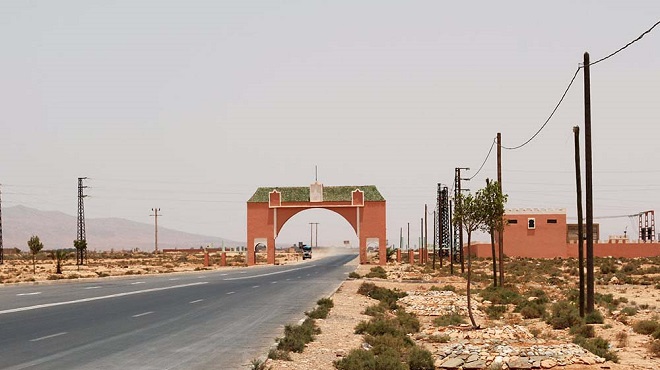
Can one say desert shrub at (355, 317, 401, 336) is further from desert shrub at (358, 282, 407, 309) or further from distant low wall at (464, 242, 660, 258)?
distant low wall at (464, 242, 660, 258)

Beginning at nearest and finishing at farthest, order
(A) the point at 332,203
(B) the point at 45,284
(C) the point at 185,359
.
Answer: (C) the point at 185,359 → (B) the point at 45,284 → (A) the point at 332,203

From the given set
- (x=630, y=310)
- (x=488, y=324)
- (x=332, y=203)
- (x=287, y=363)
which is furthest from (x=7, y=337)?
(x=332, y=203)

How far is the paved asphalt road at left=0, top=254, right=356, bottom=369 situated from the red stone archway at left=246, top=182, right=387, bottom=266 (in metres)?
55.3

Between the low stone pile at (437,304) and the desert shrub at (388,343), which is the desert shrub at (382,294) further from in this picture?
the desert shrub at (388,343)

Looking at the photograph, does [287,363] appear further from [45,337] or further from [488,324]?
[488,324]

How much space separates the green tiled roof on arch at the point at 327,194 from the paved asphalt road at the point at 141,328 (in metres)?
56.3

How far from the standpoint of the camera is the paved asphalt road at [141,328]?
1517cm

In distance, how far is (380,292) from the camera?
40.2m

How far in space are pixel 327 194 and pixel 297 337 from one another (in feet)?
248

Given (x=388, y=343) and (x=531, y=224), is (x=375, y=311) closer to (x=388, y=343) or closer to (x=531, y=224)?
(x=388, y=343)

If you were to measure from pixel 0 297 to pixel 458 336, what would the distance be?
21.4 m

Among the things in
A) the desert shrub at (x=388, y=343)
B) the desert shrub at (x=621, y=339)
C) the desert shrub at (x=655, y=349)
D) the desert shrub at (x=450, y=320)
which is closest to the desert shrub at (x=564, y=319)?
the desert shrub at (x=450, y=320)

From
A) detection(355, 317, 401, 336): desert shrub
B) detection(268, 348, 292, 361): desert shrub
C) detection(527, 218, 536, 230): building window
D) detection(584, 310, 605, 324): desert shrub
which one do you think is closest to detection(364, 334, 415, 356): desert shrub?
detection(355, 317, 401, 336): desert shrub

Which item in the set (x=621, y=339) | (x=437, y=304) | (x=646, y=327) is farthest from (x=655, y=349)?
(x=437, y=304)
